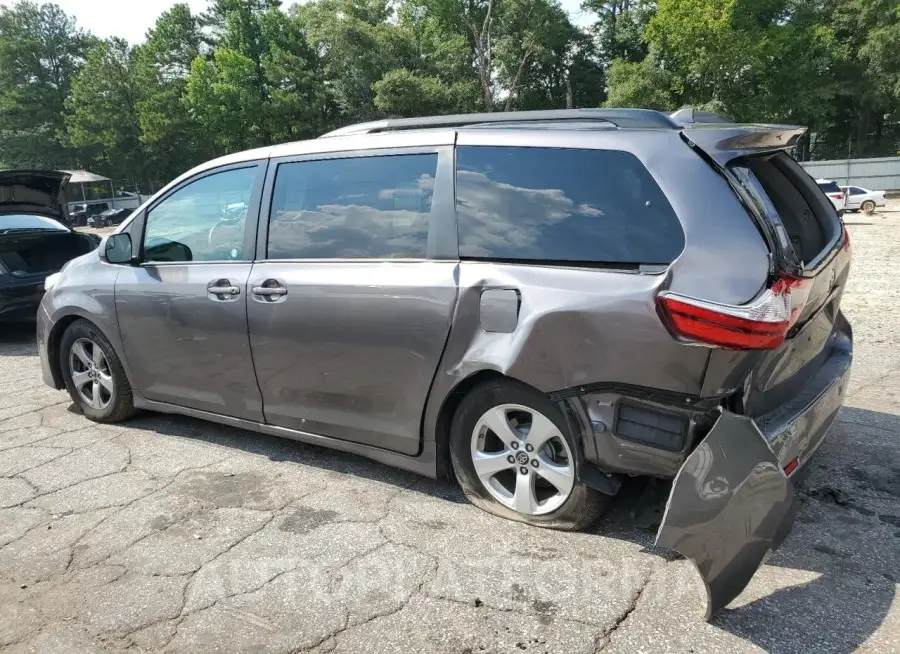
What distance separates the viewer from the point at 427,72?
45406 millimetres

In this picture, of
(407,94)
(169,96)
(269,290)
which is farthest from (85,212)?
(269,290)

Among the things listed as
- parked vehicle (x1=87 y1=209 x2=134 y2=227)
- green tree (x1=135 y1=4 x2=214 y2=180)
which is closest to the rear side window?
parked vehicle (x1=87 y1=209 x2=134 y2=227)

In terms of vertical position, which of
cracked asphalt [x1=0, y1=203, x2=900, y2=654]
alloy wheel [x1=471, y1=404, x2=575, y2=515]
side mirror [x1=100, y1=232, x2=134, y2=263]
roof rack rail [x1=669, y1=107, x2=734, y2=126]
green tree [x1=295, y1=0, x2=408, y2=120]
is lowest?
cracked asphalt [x1=0, y1=203, x2=900, y2=654]

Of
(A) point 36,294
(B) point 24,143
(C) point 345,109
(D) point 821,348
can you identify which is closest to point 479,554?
(D) point 821,348

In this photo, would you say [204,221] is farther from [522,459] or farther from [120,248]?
[522,459]

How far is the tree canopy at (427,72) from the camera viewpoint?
40.2 meters

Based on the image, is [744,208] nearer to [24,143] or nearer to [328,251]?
→ [328,251]

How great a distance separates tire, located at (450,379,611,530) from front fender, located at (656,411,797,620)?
0.55 m

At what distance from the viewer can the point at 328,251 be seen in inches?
135

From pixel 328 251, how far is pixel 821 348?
236 cm

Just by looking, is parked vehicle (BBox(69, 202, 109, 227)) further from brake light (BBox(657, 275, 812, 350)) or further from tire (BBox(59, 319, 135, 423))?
brake light (BBox(657, 275, 812, 350))

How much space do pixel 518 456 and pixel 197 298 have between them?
6.72 feet

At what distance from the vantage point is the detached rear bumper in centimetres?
227

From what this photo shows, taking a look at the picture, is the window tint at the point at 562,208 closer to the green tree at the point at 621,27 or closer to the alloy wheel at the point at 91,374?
the alloy wheel at the point at 91,374
